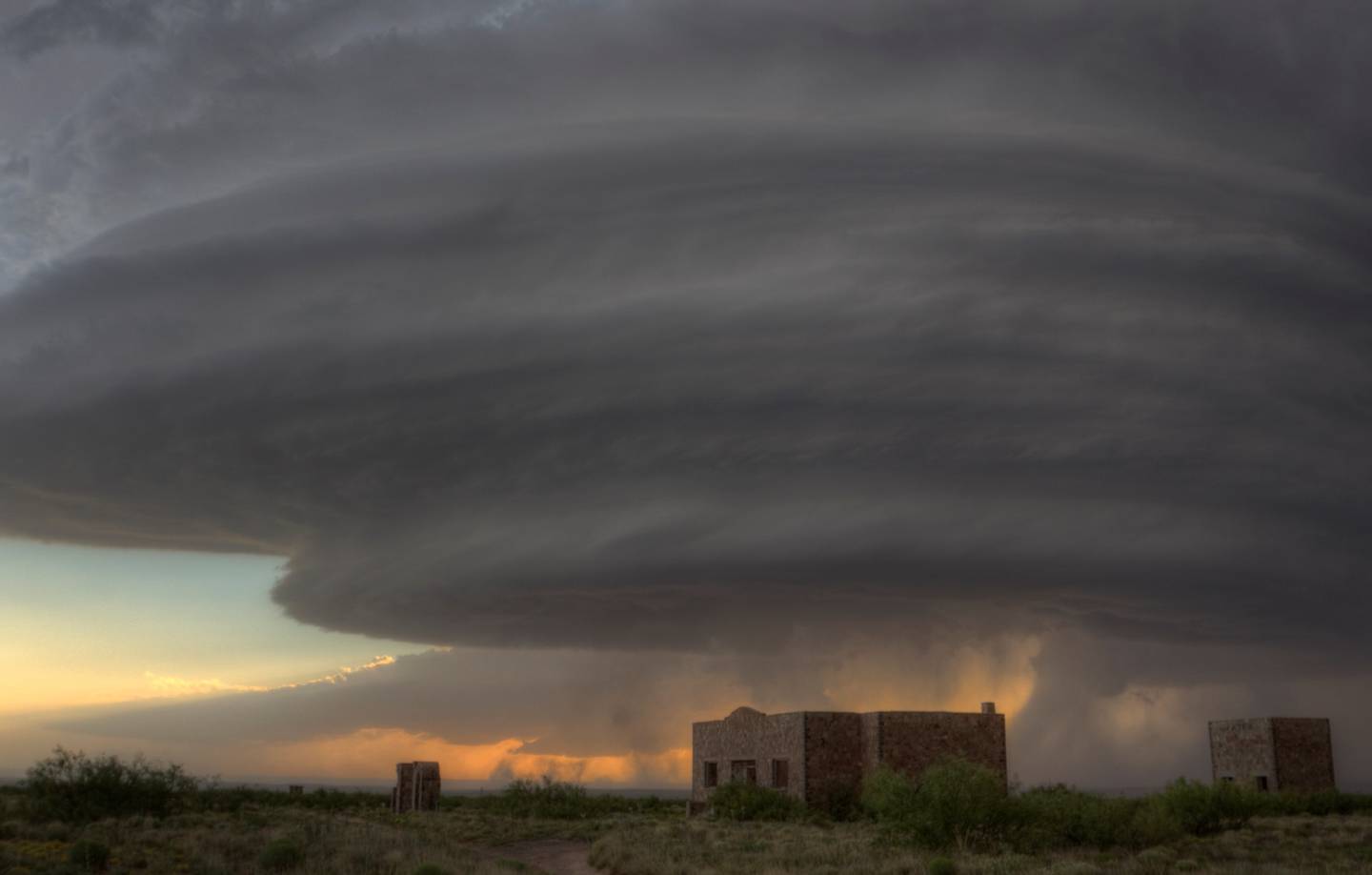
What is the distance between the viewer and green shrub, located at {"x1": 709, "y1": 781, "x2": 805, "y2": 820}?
48.1 metres

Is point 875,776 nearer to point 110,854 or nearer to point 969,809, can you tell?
point 969,809

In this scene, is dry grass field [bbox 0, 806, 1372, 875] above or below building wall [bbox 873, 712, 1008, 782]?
below

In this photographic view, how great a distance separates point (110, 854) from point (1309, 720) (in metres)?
54.9

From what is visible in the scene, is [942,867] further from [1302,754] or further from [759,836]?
[1302,754]

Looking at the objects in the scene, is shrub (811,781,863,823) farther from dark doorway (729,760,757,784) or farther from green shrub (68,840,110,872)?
green shrub (68,840,110,872)

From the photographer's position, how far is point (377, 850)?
107 feet

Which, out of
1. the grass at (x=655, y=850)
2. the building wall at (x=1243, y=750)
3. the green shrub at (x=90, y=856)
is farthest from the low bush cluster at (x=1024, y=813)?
the green shrub at (x=90, y=856)

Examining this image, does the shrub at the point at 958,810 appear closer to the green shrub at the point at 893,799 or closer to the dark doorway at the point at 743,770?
the green shrub at the point at 893,799

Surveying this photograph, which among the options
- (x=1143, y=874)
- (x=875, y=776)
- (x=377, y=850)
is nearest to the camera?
(x=1143, y=874)

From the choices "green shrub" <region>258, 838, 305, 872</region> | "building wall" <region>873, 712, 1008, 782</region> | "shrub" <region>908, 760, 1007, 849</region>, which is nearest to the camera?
"green shrub" <region>258, 838, 305, 872</region>

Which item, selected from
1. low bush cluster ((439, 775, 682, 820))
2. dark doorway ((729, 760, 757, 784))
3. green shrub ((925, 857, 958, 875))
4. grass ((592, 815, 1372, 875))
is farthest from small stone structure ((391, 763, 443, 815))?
green shrub ((925, 857, 958, 875))

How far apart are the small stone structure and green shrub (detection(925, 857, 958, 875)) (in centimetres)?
3667

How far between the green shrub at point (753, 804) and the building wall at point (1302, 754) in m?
26.4

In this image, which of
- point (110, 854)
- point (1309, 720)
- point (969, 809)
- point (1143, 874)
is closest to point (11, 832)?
point (110, 854)
